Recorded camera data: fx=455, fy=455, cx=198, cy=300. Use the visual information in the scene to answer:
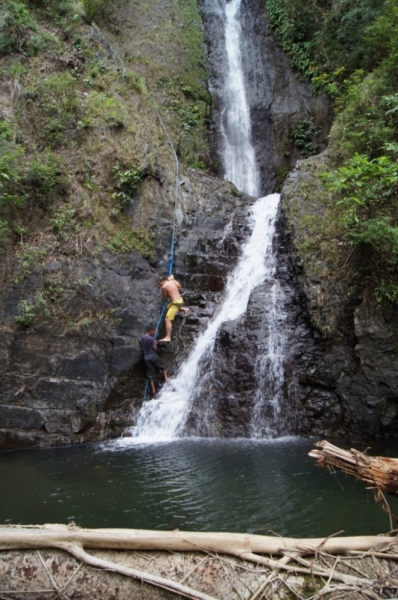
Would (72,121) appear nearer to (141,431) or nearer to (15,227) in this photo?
(15,227)

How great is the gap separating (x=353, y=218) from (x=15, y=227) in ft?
24.9

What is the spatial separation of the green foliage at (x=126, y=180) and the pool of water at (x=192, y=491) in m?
6.42

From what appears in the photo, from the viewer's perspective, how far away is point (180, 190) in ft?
42.5

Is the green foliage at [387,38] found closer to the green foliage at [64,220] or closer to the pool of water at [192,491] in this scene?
the green foliage at [64,220]

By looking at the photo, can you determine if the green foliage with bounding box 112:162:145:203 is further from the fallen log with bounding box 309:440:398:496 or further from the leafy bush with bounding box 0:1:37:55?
the fallen log with bounding box 309:440:398:496

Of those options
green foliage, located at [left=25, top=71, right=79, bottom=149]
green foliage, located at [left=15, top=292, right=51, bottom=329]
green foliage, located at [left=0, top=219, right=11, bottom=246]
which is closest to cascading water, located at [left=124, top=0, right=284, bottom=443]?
green foliage, located at [left=15, top=292, right=51, bottom=329]

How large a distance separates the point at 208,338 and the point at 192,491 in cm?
472

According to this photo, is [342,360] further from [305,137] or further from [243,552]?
[305,137]

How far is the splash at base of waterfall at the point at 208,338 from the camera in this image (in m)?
9.28

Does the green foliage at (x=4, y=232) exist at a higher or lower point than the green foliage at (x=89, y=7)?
lower

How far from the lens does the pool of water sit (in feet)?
16.2

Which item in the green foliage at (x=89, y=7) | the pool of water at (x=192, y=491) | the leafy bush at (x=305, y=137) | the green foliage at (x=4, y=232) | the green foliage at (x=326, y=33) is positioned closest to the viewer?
the pool of water at (x=192, y=491)

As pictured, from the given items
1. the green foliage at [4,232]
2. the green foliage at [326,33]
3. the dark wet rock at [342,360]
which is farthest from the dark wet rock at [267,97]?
the green foliage at [4,232]

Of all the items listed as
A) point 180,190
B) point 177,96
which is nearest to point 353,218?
point 180,190
